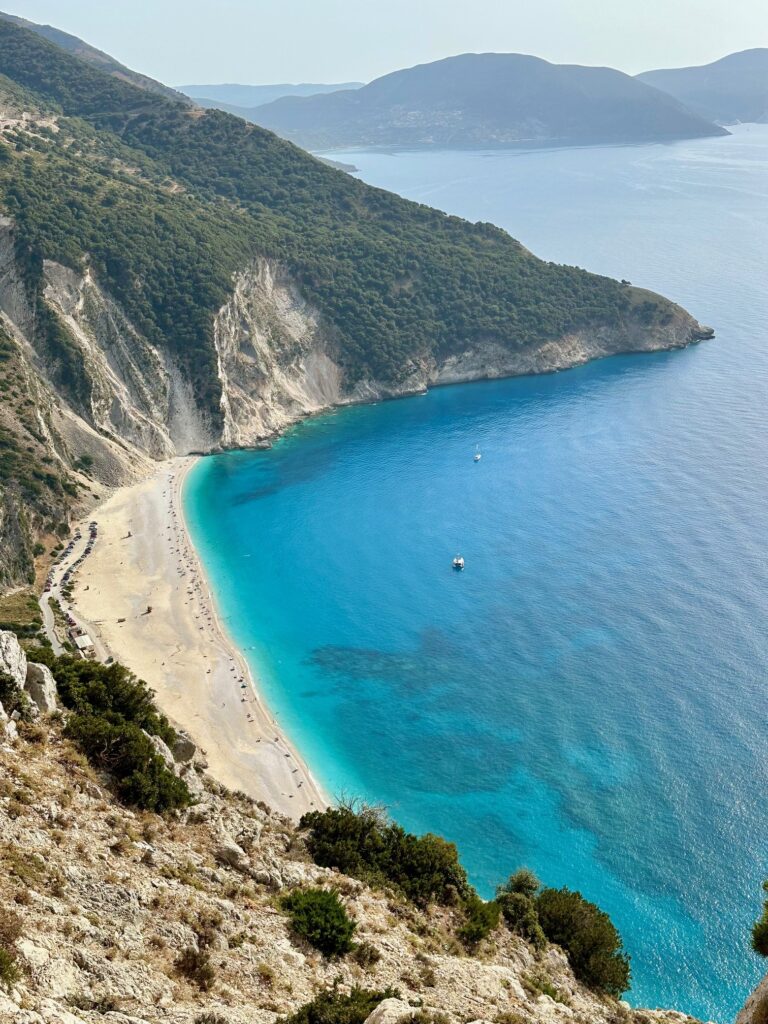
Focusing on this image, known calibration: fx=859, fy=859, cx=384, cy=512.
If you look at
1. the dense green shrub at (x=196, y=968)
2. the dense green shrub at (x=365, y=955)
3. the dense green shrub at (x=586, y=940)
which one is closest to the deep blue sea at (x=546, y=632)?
the dense green shrub at (x=586, y=940)

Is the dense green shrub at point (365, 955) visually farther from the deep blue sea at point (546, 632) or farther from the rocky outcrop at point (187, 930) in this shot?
the deep blue sea at point (546, 632)

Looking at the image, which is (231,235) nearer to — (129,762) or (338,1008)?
(129,762)

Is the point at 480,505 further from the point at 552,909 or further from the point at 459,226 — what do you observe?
the point at 459,226

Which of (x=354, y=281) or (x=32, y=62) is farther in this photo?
(x=32, y=62)

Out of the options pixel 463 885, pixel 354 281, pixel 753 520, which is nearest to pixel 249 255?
pixel 354 281

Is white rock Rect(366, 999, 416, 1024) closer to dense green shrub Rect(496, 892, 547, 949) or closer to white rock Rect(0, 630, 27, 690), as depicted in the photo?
dense green shrub Rect(496, 892, 547, 949)

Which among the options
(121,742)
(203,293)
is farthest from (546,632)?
(203,293)
